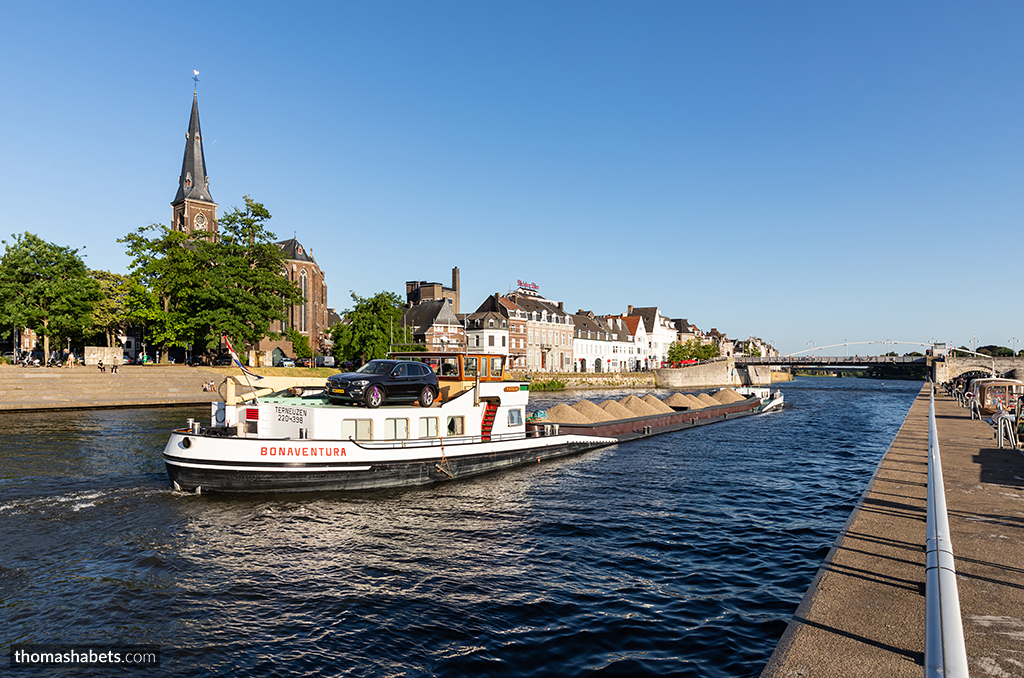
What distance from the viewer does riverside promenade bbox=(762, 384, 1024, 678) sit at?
6.41m

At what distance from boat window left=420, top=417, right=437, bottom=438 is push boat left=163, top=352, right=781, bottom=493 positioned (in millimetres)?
49

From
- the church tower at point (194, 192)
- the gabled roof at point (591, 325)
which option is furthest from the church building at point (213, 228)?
the gabled roof at point (591, 325)

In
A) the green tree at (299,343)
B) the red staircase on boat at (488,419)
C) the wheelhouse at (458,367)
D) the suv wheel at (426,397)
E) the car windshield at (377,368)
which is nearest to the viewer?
the car windshield at (377,368)

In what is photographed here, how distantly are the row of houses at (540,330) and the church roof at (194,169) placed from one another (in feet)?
130

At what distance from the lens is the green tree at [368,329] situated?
71.2 meters

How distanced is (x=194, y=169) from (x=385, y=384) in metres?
94.7

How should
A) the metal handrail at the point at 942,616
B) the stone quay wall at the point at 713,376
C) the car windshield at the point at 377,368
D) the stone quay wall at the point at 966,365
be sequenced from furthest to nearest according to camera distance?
1. the stone quay wall at the point at 713,376
2. the stone quay wall at the point at 966,365
3. the car windshield at the point at 377,368
4. the metal handrail at the point at 942,616

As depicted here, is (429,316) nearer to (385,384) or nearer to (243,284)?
(243,284)

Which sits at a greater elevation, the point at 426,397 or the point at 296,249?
the point at 296,249

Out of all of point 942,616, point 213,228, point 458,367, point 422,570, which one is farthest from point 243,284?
point 942,616

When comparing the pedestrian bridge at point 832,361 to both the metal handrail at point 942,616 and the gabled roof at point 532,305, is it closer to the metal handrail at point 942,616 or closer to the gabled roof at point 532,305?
the gabled roof at point 532,305

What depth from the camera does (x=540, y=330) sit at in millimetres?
104125

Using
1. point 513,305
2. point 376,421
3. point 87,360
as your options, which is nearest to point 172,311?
point 87,360

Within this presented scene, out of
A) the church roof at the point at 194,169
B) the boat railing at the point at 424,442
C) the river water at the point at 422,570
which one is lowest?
the river water at the point at 422,570
